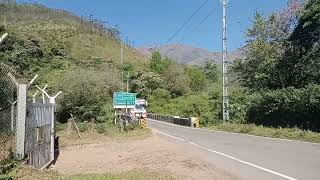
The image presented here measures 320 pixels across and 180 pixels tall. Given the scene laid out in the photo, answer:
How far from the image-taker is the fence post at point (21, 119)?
13.3 m

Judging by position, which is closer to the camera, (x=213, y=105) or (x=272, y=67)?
(x=272, y=67)

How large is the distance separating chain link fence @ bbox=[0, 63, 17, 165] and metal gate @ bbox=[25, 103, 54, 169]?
528 millimetres

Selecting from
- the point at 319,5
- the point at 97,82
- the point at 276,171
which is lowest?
the point at 276,171

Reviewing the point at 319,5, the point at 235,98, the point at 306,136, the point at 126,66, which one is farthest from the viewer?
the point at 126,66

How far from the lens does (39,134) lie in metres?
16.6

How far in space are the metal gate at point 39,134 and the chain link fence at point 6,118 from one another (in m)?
0.53

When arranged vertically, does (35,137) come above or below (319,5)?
below

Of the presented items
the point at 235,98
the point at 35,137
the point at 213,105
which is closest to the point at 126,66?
the point at 213,105

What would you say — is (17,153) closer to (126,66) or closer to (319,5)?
(319,5)

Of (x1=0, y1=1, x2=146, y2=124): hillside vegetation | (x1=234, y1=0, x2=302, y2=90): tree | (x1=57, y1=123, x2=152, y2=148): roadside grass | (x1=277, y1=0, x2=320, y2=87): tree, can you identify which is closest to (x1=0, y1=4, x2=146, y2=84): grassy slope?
(x1=0, y1=1, x2=146, y2=124): hillside vegetation

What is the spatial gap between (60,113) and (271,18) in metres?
24.3

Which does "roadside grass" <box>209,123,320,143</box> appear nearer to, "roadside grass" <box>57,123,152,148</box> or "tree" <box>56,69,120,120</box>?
"roadside grass" <box>57,123,152,148</box>

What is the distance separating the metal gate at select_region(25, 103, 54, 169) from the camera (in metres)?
14.4

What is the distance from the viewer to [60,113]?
162ft
